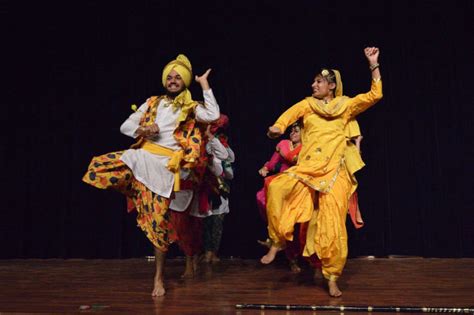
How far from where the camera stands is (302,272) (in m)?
4.09

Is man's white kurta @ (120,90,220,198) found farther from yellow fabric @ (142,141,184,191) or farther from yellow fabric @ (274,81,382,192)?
yellow fabric @ (274,81,382,192)

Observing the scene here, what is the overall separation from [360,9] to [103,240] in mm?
3885

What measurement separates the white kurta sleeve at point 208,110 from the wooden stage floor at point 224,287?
1090mm

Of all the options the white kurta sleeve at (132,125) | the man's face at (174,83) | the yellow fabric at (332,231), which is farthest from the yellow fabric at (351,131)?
the white kurta sleeve at (132,125)

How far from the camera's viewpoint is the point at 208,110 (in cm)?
301

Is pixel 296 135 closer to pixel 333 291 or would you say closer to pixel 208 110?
pixel 208 110

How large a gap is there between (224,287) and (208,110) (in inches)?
47.4

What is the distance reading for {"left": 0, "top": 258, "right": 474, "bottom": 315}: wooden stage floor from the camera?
8.77 feet

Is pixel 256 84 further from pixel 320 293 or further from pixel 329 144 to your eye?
pixel 320 293

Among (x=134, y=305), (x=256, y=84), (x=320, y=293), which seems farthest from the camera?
(x=256, y=84)

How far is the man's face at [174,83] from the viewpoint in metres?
3.21

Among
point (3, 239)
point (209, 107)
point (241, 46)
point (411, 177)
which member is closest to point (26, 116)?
point (3, 239)

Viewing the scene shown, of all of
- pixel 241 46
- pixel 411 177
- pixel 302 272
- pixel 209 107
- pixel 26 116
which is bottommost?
pixel 302 272

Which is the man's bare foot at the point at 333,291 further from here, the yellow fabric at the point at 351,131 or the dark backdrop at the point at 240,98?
the dark backdrop at the point at 240,98
